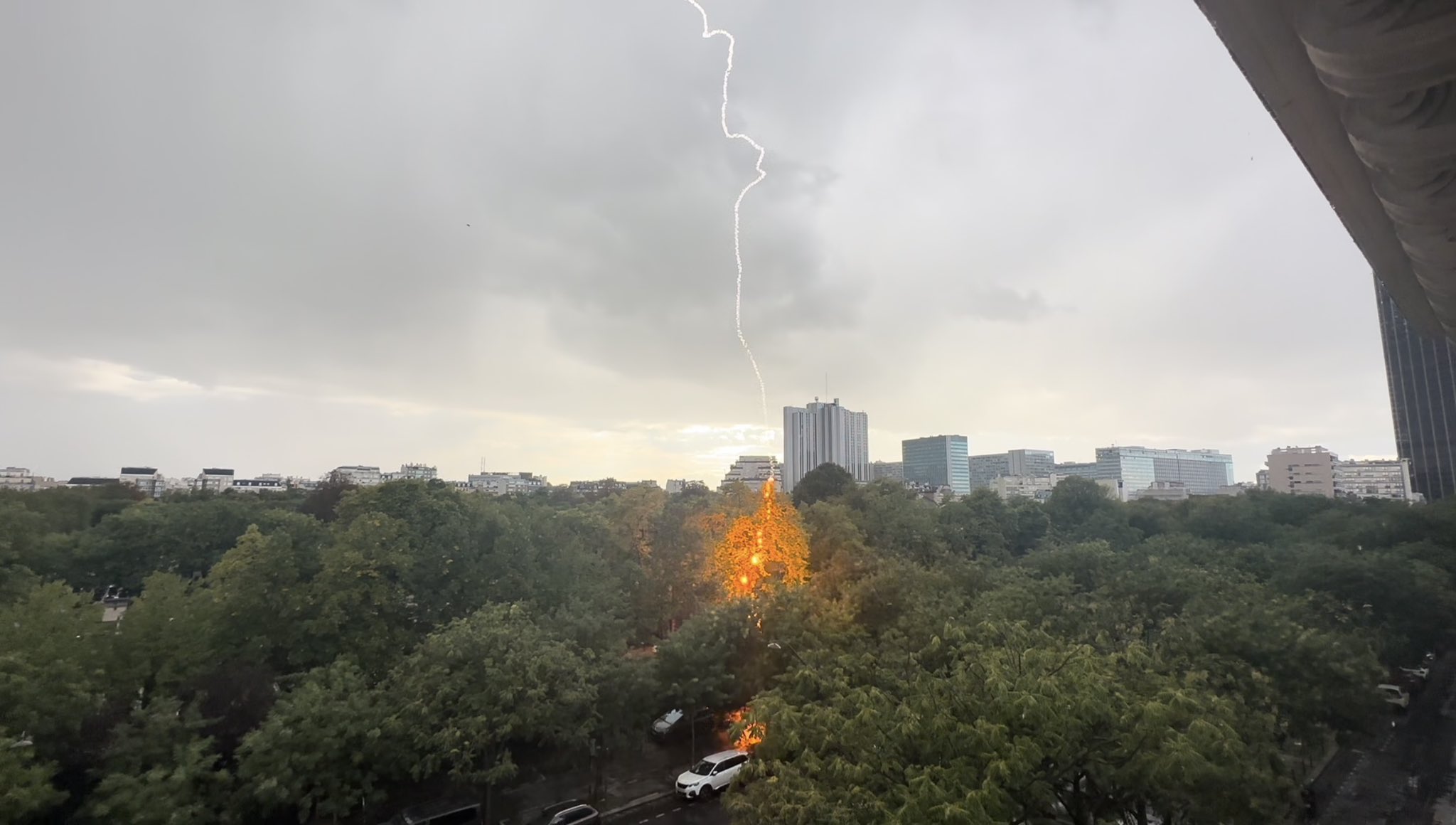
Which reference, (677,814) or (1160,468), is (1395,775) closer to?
(677,814)

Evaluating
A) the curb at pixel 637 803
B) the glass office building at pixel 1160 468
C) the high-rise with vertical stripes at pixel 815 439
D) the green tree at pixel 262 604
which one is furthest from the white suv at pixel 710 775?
the glass office building at pixel 1160 468

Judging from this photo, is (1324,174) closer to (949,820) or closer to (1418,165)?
(1418,165)

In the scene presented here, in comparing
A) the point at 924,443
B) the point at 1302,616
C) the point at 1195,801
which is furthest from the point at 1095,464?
the point at 1195,801

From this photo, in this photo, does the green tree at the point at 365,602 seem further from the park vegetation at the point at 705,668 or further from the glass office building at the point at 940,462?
the glass office building at the point at 940,462

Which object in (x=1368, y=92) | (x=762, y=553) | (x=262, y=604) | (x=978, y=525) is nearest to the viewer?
(x=1368, y=92)

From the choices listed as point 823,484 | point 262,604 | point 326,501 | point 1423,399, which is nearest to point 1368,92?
point 262,604
